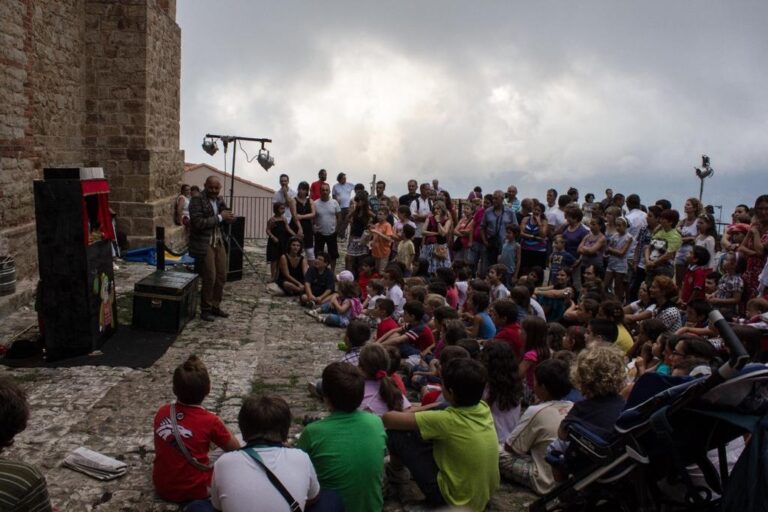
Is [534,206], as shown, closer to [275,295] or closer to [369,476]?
[275,295]

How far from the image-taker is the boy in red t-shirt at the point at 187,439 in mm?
4277

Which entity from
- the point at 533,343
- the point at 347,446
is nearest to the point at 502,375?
the point at 533,343

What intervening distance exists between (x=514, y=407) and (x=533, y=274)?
4.22 metres

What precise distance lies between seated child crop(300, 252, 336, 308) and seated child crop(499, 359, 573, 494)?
631 centimetres

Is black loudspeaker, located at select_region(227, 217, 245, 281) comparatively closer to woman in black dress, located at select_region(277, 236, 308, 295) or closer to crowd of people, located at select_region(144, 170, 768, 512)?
crowd of people, located at select_region(144, 170, 768, 512)

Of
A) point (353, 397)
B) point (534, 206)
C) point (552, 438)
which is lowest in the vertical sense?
point (552, 438)

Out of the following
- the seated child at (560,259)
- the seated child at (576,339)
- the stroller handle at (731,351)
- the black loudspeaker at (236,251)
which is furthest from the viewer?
the black loudspeaker at (236,251)

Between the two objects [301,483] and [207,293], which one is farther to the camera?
[207,293]

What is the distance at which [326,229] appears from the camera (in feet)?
41.0

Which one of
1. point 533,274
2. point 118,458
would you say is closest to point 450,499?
point 118,458

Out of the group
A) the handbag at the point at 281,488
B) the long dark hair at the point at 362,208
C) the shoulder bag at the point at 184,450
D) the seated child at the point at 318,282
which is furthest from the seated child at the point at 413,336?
the long dark hair at the point at 362,208

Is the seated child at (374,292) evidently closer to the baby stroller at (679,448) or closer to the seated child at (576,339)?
the seated child at (576,339)

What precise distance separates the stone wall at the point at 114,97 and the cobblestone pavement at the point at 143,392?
4220 millimetres

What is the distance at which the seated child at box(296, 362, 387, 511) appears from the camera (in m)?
3.90
